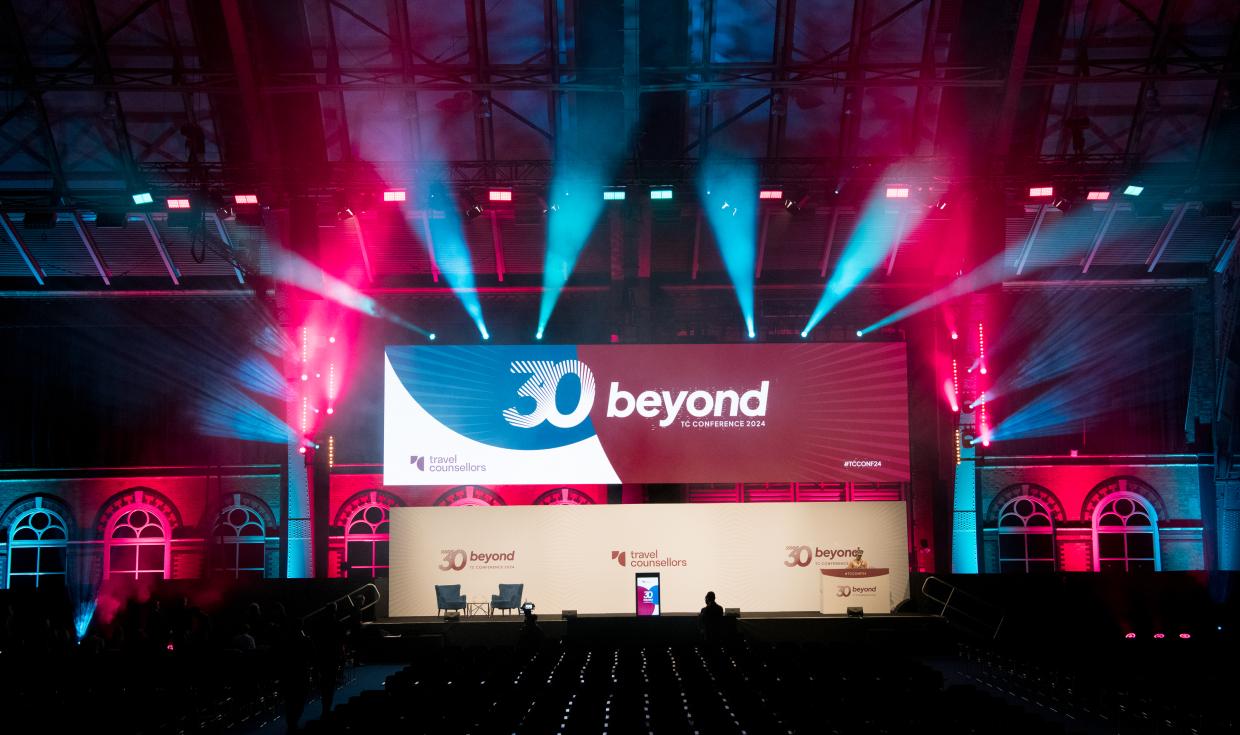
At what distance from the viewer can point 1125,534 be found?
18.3 m

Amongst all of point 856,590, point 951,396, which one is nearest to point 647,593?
point 856,590

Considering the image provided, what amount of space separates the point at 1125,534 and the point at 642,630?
358 inches

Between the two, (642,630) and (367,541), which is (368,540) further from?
(642,630)

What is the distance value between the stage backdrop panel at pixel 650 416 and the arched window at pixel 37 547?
20.4ft

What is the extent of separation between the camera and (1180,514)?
18.2 meters

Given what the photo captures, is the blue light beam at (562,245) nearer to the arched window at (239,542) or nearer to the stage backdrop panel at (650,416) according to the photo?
the stage backdrop panel at (650,416)

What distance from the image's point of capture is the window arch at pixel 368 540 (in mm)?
18531

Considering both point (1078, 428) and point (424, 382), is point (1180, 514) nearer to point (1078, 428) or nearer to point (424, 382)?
point (1078, 428)

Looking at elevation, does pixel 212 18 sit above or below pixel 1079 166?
above

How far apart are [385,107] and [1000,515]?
12604 millimetres

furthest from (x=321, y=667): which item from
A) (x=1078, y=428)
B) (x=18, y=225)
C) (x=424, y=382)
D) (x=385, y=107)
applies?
(x=1078, y=428)

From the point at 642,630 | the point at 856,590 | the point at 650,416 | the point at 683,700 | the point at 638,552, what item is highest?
the point at 650,416

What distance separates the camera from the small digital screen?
53.7 feet

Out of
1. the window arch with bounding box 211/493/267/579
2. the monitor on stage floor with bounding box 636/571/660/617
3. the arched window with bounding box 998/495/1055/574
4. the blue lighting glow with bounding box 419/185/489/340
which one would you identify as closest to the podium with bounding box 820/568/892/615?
the monitor on stage floor with bounding box 636/571/660/617
